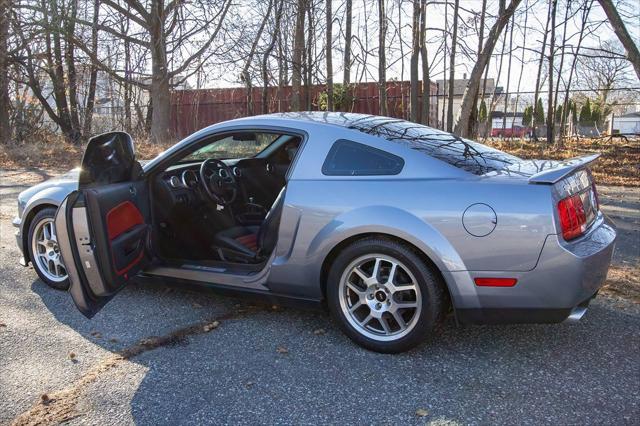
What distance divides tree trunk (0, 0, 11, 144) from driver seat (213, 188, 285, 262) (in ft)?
54.5

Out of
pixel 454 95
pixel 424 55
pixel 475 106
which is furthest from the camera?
pixel 454 95

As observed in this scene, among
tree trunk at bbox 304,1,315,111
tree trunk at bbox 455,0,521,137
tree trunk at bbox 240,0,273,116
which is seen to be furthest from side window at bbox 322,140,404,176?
tree trunk at bbox 240,0,273,116

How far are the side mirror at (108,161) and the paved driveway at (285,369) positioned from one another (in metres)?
1.05

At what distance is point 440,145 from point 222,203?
2.00m

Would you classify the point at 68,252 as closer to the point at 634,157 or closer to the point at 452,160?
the point at 452,160

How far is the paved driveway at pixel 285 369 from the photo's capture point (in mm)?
2727

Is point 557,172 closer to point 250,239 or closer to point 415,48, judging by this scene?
point 250,239

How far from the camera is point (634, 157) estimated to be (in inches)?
523

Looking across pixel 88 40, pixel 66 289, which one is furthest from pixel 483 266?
pixel 88 40

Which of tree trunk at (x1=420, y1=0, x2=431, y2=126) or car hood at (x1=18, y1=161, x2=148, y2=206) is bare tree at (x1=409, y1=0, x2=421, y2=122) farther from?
car hood at (x1=18, y1=161, x2=148, y2=206)

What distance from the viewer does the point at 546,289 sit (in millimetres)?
2938

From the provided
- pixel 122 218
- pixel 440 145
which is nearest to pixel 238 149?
pixel 122 218

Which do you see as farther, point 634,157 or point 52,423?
point 634,157

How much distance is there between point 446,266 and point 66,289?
3175 millimetres
